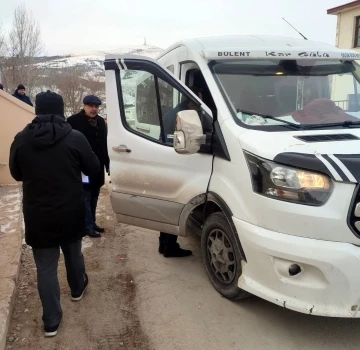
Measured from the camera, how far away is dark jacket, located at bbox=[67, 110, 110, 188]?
17.1 ft

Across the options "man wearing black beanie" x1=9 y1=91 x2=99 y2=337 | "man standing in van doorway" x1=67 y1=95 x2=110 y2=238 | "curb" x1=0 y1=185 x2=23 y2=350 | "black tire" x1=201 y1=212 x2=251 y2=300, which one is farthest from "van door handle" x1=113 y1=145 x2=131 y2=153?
"curb" x1=0 y1=185 x2=23 y2=350

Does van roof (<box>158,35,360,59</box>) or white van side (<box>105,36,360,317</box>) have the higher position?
van roof (<box>158,35,360,59</box>)

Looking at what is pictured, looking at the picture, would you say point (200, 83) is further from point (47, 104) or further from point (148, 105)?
point (47, 104)

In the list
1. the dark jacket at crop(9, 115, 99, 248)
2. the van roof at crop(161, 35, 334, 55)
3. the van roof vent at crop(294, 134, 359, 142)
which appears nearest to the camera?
the van roof vent at crop(294, 134, 359, 142)

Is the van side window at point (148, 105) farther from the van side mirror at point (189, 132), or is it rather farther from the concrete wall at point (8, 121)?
the concrete wall at point (8, 121)

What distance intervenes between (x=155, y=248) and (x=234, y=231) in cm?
197

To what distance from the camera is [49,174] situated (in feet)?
10.2

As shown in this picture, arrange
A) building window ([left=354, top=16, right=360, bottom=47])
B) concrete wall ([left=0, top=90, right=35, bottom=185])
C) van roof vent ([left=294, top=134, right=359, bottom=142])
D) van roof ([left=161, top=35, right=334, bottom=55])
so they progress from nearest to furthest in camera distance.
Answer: van roof vent ([left=294, top=134, right=359, bottom=142]) < van roof ([left=161, top=35, right=334, bottom=55]) < concrete wall ([left=0, top=90, right=35, bottom=185]) < building window ([left=354, top=16, right=360, bottom=47])

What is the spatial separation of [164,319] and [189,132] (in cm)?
155

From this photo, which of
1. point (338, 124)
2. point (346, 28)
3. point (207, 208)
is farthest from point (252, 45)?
point (346, 28)

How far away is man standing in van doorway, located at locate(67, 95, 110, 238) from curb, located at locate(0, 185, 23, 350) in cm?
90

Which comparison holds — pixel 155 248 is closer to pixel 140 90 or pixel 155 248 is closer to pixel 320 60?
pixel 140 90

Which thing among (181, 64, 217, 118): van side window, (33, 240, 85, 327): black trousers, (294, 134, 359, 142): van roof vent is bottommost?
(33, 240, 85, 327): black trousers

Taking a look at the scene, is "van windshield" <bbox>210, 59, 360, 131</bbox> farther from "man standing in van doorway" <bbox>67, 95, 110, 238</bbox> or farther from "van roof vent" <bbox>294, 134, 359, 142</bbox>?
"man standing in van doorway" <bbox>67, 95, 110, 238</bbox>
